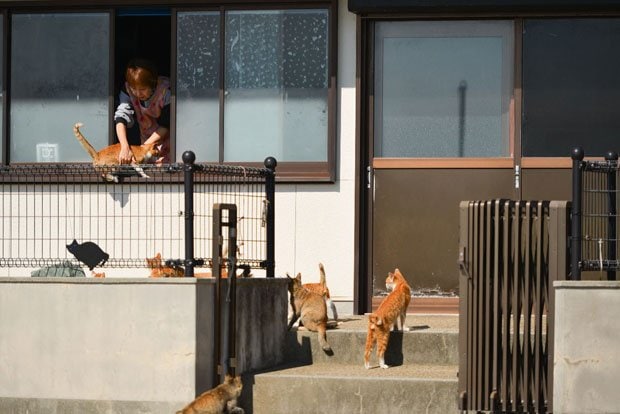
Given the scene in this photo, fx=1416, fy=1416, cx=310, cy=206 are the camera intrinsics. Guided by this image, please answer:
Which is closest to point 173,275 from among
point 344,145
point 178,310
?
point 178,310

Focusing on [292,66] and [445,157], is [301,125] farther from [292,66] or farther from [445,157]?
[445,157]

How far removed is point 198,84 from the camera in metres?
14.5

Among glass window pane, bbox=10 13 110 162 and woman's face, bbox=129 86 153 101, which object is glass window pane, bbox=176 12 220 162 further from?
glass window pane, bbox=10 13 110 162

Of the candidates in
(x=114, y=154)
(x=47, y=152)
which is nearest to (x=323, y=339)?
(x=114, y=154)

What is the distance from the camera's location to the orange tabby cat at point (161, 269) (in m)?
11.7

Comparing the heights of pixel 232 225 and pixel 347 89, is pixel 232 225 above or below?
below

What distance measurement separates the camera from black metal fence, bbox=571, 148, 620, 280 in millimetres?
10648

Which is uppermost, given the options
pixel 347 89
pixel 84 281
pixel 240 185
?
pixel 347 89

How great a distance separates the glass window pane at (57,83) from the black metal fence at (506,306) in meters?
5.25

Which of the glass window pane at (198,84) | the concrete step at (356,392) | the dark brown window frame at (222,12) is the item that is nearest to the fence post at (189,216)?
the concrete step at (356,392)

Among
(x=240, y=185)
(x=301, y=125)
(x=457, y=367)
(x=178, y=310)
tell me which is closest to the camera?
(x=178, y=310)

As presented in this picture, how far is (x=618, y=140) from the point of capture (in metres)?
13.8

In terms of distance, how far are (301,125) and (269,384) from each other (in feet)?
11.5

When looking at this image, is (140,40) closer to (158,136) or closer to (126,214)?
(158,136)
